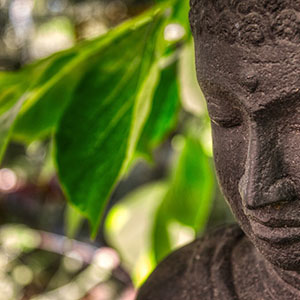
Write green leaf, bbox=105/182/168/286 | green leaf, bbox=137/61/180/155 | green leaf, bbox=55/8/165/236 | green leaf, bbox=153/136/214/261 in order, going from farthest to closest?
1. green leaf, bbox=105/182/168/286
2. green leaf, bbox=153/136/214/261
3. green leaf, bbox=137/61/180/155
4. green leaf, bbox=55/8/165/236

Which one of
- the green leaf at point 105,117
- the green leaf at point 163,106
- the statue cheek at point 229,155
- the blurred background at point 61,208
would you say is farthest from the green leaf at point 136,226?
the statue cheek at point 229,155

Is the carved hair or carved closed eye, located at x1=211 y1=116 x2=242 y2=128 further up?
the carved hair

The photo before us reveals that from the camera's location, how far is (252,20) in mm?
390

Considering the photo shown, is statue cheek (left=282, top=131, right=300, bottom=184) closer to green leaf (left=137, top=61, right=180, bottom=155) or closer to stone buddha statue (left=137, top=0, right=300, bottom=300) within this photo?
stone buddha statue (left=137, top=0, right=300, bottom=300)

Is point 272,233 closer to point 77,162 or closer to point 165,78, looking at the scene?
point 77,162

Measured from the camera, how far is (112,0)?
2.36 meters

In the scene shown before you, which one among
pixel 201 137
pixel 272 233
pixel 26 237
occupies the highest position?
pixel 272 233

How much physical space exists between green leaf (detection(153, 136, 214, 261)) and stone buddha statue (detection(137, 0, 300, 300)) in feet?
1.37

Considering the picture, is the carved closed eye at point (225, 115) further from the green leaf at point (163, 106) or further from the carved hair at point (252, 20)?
the green leaf at point (163, 106)

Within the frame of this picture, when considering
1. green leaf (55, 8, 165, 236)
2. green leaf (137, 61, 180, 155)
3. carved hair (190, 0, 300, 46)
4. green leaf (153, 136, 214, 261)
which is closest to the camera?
carved hair (190, 0, 300, 46)

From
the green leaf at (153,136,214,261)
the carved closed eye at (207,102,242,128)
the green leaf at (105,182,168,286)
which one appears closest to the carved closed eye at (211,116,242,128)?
the carved closed eye at (207,102,242,128)

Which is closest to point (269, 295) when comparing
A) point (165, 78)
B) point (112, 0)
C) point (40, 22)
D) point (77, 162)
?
point (77, 162)

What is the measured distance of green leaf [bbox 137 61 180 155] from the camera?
749 mm

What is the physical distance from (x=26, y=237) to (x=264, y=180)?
1.94 meters
